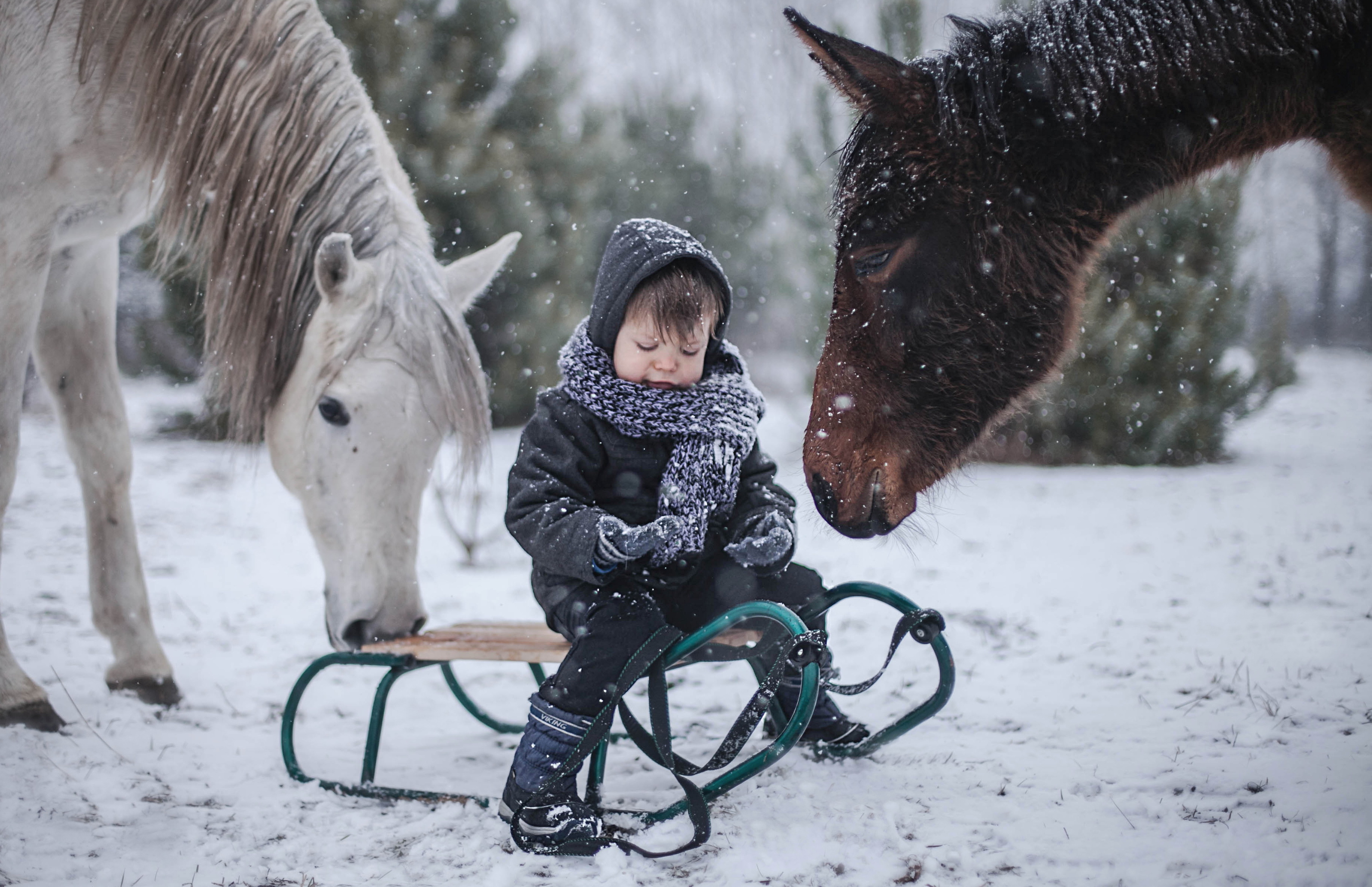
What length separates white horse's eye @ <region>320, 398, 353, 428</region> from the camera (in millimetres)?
2363

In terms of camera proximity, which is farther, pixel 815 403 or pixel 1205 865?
pixel 815 403

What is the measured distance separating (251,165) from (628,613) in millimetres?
1909

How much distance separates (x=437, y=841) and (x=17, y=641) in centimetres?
266

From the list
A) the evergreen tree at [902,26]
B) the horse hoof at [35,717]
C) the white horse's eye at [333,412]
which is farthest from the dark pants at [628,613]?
the evergreen tree at [902,26]

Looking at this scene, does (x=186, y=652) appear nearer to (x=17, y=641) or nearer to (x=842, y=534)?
(x=17, y=641)

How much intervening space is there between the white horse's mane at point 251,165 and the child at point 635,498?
611 mm

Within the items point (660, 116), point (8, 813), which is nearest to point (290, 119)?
point (8, 813)

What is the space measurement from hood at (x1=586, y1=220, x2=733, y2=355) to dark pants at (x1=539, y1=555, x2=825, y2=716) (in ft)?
2.00

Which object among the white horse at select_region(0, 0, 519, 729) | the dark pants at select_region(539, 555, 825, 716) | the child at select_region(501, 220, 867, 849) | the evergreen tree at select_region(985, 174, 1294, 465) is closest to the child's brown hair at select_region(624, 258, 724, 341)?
the child at select_region(501, 220, 867, 849)

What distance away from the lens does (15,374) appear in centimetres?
247

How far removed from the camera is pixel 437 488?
430cm

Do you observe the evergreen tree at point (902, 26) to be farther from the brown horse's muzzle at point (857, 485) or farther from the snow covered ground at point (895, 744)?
the brown horse's muzzle at point (857, 485)

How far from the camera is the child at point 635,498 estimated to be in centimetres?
182

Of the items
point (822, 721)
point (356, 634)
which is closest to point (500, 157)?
point (356, 634)
